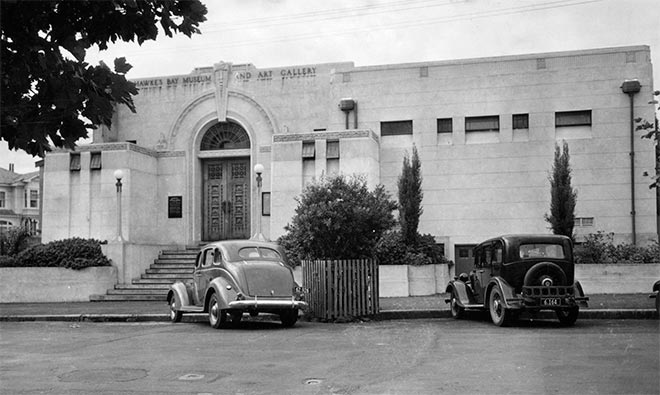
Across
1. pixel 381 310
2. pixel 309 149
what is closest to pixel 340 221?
pixel 381 310

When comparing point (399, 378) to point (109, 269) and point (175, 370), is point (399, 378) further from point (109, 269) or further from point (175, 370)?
point (109, 269)

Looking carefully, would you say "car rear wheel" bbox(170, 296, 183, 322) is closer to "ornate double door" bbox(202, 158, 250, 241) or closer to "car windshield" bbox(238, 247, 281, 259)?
"car windshield" bbox(238, 247, 281, 259)

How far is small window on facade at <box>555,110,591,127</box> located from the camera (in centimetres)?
2366

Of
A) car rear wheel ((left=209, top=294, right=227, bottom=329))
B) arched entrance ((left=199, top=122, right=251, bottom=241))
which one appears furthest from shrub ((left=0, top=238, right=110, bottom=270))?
car rear wheel ((left=209, top=294, right=227, bottom=329))

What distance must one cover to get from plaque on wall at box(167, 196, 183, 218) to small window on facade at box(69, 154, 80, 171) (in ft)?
10.9

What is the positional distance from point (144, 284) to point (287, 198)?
5254 mm

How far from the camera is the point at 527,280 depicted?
1363cm

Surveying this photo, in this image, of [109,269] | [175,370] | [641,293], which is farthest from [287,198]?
[175,370]

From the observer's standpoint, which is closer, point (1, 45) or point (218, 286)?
point (1, 45)

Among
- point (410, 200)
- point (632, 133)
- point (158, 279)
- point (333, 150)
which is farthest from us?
point (333, 150)

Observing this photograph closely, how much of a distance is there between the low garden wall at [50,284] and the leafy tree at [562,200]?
44.9 feet

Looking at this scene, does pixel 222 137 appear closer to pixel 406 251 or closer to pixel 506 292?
pixel 406 251

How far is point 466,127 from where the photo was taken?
24.6 metres

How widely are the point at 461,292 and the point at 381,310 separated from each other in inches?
77.4
